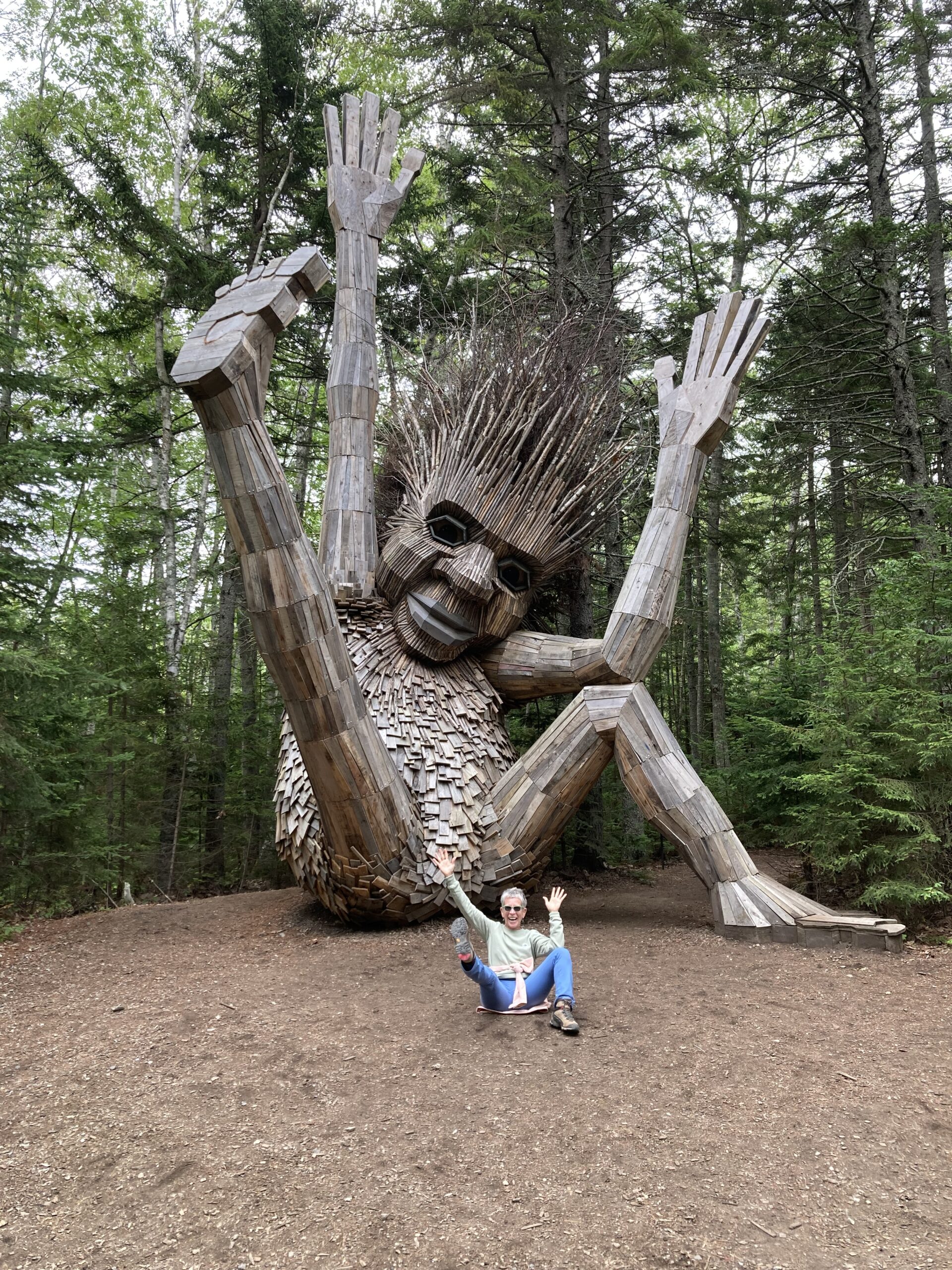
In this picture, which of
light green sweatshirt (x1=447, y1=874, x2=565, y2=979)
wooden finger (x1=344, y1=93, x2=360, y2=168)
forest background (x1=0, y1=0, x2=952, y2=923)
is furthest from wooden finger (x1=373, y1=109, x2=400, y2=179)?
light green sweatshirt (x1=447, y1=874, x2=565, y2=979)

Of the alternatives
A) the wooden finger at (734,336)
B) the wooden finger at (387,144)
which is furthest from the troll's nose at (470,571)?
the wooden finger at (387,144)

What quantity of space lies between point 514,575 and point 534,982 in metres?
2.83

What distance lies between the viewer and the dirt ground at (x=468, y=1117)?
6.09ft

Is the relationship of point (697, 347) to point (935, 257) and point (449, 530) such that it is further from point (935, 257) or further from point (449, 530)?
point (935, 257)

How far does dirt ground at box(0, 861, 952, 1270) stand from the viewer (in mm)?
1856

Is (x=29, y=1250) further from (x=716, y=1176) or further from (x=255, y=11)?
(x=255, y=11)

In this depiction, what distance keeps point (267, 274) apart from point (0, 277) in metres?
3.98

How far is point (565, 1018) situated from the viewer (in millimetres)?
2965

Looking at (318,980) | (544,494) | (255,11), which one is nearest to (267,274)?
(544,494)

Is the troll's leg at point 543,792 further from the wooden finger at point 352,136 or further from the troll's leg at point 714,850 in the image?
the wooden finger at point 352,136

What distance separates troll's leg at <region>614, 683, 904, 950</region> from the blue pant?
1586 millimetres

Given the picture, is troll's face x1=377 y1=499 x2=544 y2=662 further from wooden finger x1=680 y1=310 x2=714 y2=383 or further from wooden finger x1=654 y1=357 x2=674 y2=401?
wooden finger x1=680 y1=310 x2=714 y2=383

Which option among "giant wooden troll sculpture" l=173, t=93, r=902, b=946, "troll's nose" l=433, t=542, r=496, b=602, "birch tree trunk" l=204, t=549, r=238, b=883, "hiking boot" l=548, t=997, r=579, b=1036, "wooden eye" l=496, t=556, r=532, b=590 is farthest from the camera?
"birch tree trunk" l=204, t=549, r=238, b=883

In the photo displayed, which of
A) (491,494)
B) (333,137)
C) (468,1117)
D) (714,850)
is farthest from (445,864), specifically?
(333,137)
